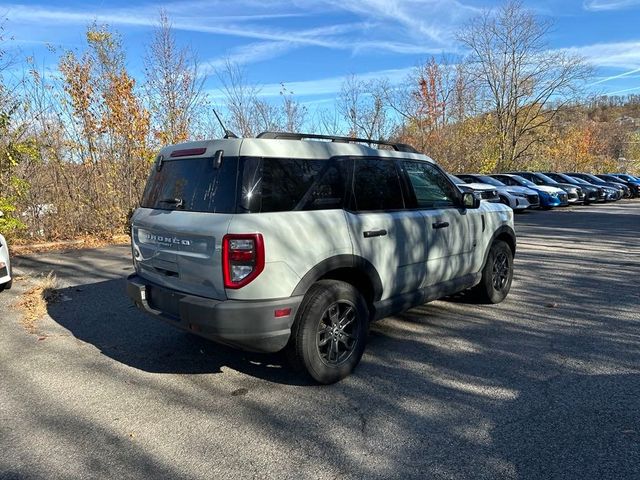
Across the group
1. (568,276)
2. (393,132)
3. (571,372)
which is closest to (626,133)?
(393,132)

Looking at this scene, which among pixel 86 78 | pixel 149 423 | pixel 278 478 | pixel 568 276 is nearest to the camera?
pixel 278 478

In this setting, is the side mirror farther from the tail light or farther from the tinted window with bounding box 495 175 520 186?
the tinted window with bounding box 495 175 520 186

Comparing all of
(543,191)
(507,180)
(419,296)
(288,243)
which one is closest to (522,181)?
(507,180)

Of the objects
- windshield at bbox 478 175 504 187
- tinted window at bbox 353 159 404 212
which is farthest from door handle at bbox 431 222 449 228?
windshield at bbox 478 175 504 187

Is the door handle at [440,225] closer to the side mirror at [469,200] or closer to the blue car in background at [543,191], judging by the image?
the side mirror at [469,200]

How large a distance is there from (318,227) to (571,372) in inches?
97.0

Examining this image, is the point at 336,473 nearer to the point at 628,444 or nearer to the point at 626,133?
the point at 628,444

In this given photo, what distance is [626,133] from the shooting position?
63.4 m

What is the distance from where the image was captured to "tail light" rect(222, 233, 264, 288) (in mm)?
3217

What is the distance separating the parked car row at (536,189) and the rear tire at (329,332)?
12.9 metres

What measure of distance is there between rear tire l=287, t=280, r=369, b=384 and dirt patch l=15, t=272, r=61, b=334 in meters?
3.53

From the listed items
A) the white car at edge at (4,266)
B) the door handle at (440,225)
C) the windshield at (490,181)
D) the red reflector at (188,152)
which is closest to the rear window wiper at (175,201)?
the red reflector at (188,152)

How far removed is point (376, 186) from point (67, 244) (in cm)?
1010

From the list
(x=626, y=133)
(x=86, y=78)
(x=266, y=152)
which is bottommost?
(x=266, y=152)
